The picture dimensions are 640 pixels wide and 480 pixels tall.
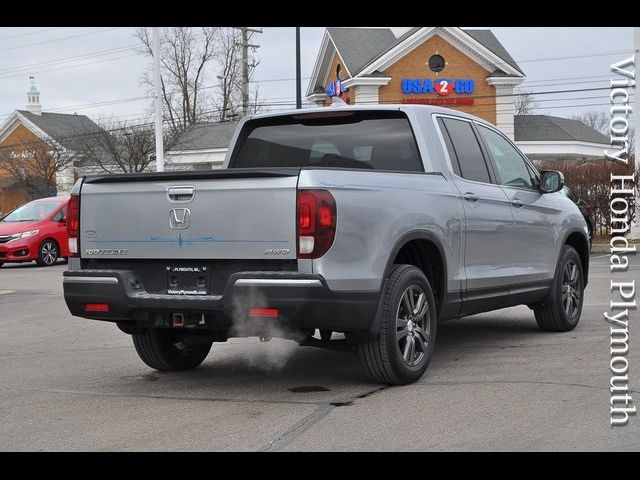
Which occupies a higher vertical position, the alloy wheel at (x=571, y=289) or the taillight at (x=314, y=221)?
the taillight at (x=314, y=221)

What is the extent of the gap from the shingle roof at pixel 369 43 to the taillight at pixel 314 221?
41.6m

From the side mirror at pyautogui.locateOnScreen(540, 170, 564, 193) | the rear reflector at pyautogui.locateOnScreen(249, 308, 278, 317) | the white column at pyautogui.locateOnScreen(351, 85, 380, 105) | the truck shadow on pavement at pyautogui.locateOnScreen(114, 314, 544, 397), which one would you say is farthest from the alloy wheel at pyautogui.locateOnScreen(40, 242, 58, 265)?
the white column at pyautogui.locateOnScreen(351, 85, 380, 105)

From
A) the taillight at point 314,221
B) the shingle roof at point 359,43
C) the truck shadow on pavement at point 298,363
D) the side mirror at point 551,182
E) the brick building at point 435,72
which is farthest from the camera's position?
the shingle roof at point 359,43

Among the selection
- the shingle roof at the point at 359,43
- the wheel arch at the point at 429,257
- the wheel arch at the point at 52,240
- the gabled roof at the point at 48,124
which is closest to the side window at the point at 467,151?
the wheel arch at the point at 429,257

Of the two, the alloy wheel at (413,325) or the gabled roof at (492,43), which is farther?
the gabled roof at (492,43)

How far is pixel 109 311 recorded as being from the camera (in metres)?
6.32

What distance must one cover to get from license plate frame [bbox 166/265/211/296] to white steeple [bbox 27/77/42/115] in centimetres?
6469

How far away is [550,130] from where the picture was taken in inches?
1998

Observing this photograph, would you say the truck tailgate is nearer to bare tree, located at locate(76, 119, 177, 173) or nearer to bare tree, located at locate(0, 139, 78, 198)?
bare tree, located at locate(76, 119, 177, 173)

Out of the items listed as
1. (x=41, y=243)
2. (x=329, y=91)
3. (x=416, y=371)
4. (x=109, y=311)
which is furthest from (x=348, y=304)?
(x=329, y=91)

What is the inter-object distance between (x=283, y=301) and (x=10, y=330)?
5693mm

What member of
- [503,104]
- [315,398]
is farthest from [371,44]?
[315,398]

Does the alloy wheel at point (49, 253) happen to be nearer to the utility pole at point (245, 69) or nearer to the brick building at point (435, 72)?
the utility pole at point (245, 69)

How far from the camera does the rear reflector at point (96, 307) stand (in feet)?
20.8
